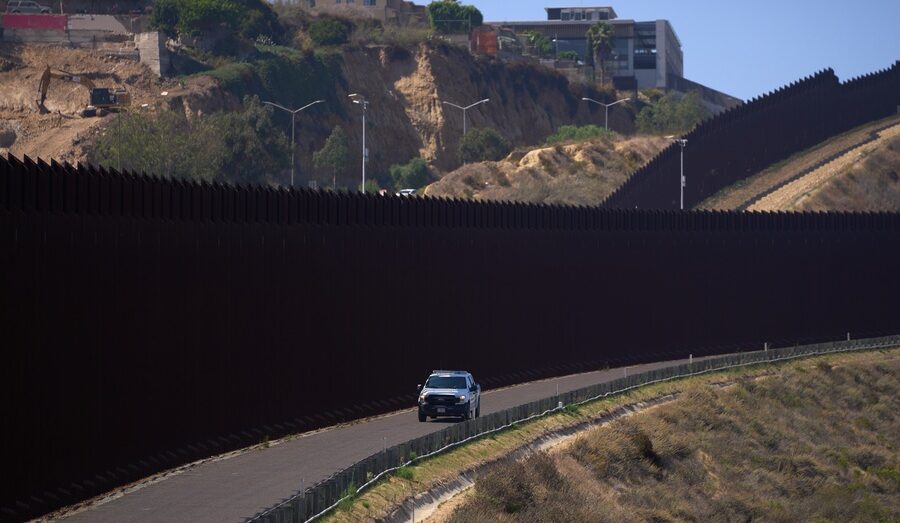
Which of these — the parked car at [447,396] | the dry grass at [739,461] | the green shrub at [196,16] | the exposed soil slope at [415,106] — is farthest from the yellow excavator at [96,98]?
the parked car at [447,396]

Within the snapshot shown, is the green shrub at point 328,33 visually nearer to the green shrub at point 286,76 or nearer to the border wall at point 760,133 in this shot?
the green shrub at point 286,76

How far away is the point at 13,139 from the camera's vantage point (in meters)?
102

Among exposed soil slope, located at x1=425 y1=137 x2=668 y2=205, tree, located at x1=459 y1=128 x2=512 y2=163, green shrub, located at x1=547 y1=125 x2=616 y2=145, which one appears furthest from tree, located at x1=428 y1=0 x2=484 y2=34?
exposed soil slope, located at x1=425 y1=137 x2=668 y2=205

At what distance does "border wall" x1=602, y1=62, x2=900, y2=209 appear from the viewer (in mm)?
91875

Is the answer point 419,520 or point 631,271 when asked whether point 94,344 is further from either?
point 631,271

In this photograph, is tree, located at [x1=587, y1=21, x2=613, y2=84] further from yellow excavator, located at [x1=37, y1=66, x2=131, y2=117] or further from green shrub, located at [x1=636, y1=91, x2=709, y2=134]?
yellow excavator, located at [x1=37, y1=66, x2=131, y2=117]

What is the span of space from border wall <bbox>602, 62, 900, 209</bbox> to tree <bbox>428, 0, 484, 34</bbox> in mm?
72381

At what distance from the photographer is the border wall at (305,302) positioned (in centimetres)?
2419

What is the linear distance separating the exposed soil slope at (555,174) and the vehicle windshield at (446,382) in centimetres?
6248

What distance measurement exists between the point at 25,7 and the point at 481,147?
43418mm

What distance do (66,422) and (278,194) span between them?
36.8ft

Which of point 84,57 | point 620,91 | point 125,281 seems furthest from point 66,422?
point 620,91

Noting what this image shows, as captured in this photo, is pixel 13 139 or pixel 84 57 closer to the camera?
pixel 13 139

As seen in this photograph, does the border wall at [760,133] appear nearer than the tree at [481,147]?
Yes
